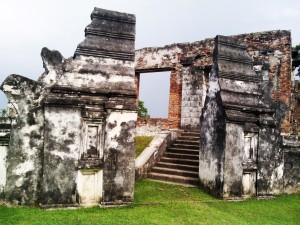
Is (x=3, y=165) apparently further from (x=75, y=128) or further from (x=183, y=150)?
(x=183, y=150)

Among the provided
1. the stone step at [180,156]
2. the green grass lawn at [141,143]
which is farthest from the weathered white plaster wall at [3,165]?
the green grass lawn at [141,143]

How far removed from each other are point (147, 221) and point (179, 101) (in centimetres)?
947

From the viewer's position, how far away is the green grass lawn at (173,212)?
5.05 metres

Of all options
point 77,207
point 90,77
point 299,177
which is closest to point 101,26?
point 90,77

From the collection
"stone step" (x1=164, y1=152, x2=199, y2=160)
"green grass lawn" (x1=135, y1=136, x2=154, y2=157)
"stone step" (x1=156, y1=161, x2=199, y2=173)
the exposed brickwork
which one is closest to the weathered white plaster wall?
"stone step" (x1=156, y1=161, x2=199, y2=173)

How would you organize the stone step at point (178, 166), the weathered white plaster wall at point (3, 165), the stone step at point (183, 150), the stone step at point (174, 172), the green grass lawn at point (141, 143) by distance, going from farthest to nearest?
the green grass lawn at point (141, 143), the stone step at point (183, 150), the stone step at point (178, 166), the stone step at point (174, 172), the weathered white plaster wall at point (3, 165)

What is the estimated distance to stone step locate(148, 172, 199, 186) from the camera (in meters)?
8.16

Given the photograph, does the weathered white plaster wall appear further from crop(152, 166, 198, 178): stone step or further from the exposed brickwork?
the exposed brickwork

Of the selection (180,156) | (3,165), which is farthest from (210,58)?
(3,165)

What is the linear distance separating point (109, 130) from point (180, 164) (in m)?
3.84

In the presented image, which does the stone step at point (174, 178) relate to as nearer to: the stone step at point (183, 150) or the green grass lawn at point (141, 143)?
the stone step at point (183, 150)

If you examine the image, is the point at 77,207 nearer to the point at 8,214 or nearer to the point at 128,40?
the point at 8,214

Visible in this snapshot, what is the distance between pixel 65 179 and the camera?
5.67m

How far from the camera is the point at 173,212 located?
18.8 feet
